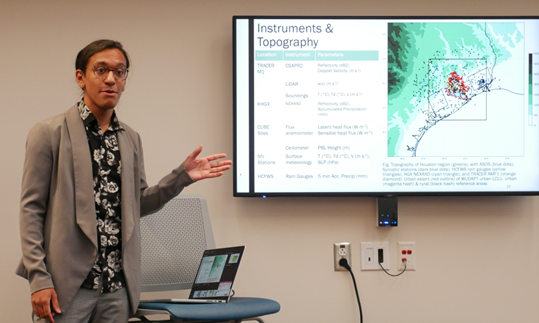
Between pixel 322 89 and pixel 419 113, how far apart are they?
0.51 metres

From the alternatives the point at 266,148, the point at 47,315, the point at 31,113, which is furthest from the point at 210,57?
the point at 47,315

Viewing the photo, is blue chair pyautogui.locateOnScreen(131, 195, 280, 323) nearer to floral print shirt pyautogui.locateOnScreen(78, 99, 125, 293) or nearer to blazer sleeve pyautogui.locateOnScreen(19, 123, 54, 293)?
floral print shirt pyautogui.locateOnScreen(78, 99, 125, 293)

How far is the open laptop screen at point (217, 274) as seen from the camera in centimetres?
187

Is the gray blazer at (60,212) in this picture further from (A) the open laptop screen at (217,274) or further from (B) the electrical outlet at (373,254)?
(B) the electrical outlet at (373,254)

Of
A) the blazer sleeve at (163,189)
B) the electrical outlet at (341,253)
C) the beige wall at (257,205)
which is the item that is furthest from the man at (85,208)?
the electrical outlet at (341,253)

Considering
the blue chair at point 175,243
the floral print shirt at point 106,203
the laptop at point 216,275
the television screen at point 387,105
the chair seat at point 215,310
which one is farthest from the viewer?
the television screen at point 387,105

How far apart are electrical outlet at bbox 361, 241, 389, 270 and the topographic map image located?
472 mm

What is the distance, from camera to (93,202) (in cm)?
140

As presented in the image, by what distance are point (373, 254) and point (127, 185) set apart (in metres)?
1.41

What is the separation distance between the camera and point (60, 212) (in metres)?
1.37

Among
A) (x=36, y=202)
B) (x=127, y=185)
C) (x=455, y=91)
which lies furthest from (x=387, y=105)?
(x=36, y=202)

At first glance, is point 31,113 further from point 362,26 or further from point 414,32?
point 414,32

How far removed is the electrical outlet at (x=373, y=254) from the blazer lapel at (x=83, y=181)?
1444 mm

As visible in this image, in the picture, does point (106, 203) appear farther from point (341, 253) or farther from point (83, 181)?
point (341, 253)
